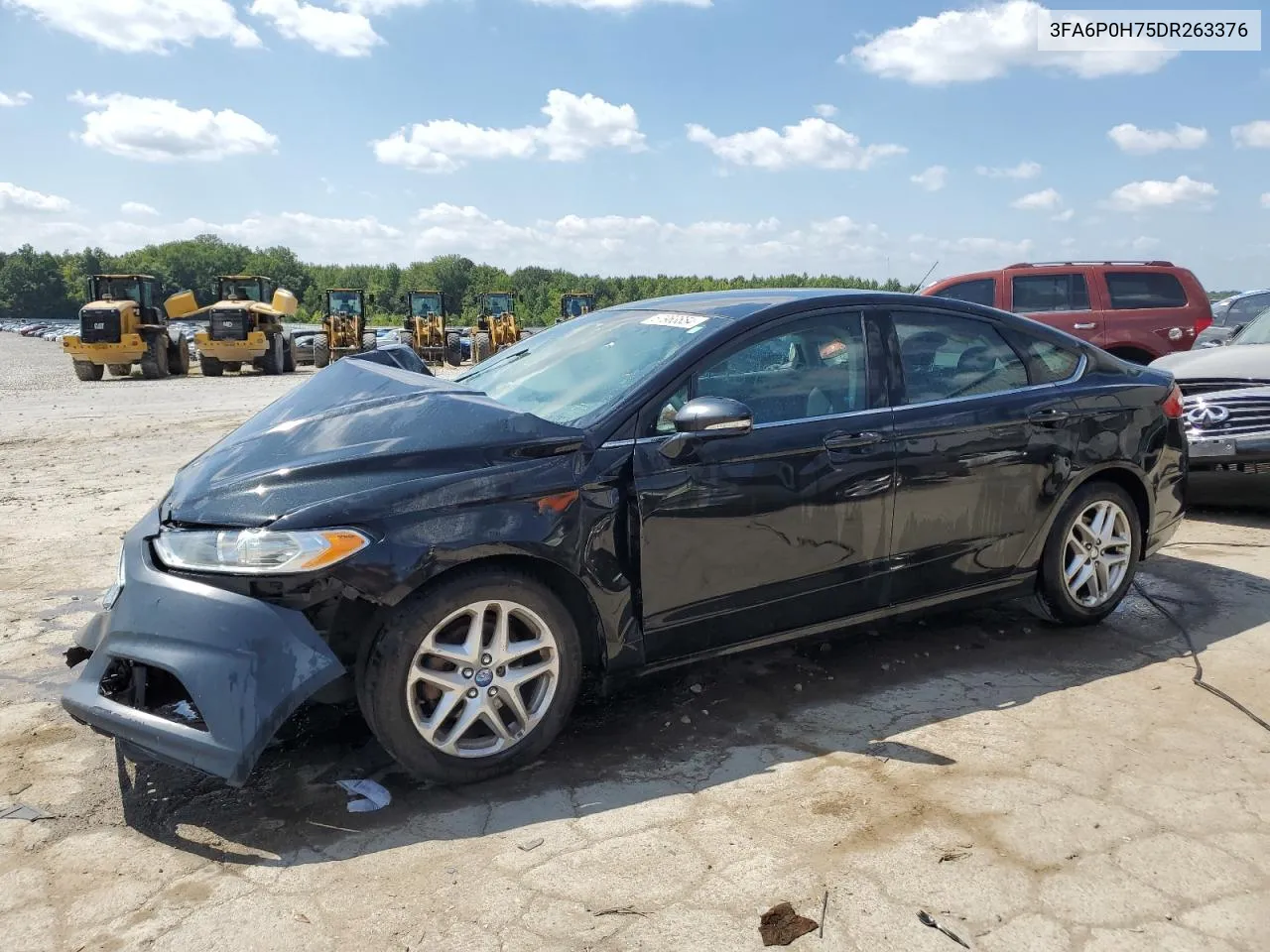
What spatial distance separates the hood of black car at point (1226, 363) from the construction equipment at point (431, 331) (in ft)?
82.4

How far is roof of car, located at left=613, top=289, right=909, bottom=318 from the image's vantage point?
371 centimetres

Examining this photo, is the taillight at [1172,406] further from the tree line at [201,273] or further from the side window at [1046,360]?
the tree line at [201,273]

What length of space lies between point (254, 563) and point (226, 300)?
27.0 metres

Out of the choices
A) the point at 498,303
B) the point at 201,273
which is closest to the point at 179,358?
the point at 498,303

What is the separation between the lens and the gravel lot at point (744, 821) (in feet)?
7.74

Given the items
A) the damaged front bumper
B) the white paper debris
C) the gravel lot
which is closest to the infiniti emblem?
the gravel lot

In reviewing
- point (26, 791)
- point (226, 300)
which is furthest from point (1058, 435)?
point (226, 300)

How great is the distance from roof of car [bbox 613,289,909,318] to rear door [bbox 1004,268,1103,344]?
7458 millimetres

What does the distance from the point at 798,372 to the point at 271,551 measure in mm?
1988

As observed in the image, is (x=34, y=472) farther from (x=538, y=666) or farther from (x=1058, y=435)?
(x=1058, y=435)

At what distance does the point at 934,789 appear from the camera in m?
2.99

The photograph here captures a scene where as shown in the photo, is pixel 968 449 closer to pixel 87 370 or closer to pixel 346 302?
pixel 87 370

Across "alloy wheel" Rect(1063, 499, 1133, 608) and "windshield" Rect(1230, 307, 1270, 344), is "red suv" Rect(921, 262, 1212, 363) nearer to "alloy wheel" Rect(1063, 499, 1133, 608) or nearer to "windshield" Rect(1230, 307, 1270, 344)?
"windshield" Rect(1230, 307, 1270, 344)

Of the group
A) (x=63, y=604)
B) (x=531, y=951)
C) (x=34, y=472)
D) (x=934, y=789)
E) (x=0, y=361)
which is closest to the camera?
(x=531, y=951)
